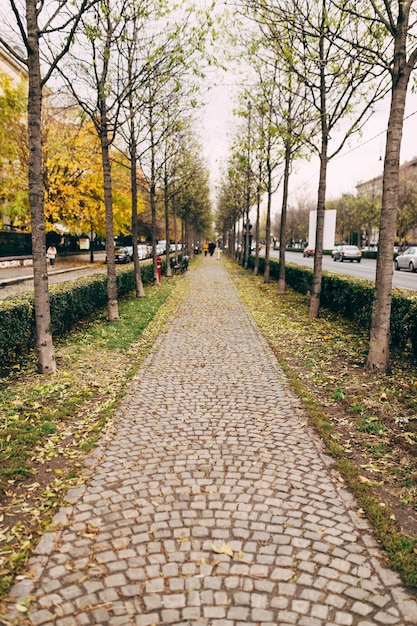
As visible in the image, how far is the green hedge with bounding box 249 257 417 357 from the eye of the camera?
752 centimetres

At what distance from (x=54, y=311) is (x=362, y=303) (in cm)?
660

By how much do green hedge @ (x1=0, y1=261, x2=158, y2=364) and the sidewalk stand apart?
9.16 feet

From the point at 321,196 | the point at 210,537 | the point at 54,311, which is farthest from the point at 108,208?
the point at 210,537

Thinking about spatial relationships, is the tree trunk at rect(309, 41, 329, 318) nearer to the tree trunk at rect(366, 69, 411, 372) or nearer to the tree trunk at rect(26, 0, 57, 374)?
the tree trunk at rect(366, 69, 411, 372)

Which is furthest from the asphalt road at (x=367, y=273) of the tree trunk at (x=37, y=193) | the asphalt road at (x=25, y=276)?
the asphalt road at (x=25, y=276)

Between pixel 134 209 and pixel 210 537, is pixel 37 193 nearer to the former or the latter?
pixel 210 537

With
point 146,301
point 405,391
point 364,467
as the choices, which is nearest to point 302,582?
point 364,467

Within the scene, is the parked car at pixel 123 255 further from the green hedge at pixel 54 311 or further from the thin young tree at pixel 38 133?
the thin young tree at pixel 38 133

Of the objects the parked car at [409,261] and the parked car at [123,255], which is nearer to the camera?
the parked car at [409,261]

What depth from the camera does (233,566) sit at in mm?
2904

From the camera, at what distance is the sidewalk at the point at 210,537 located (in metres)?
2.60

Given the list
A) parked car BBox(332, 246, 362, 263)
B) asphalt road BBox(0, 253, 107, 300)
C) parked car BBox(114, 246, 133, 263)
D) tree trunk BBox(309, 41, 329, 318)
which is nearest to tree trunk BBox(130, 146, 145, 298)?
asphalt road BBox(0, 253, 107, 300)

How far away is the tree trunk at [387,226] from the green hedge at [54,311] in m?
5.71

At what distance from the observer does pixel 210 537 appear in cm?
320
